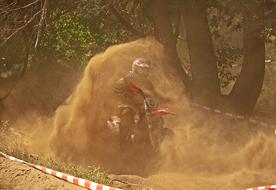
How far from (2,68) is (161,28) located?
5837mm

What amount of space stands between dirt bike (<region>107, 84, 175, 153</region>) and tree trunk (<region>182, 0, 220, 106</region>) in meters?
4.85

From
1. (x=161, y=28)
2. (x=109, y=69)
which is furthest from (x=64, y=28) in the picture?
(x=109, y=69)

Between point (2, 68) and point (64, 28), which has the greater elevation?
point (64, 28)

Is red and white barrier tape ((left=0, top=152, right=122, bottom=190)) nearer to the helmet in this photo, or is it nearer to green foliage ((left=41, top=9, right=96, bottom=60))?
the helmet

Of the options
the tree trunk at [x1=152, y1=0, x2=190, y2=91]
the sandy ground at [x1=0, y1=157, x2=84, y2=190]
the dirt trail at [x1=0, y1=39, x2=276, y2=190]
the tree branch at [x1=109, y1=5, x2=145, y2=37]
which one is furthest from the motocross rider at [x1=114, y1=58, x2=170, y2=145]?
the tree branch at [x1=109, y1=5, x2=145, y2=37]

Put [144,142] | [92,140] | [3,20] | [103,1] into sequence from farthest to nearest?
[103,1], [3,20], [92,140], [144,142]

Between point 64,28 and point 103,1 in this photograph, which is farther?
point 64,28

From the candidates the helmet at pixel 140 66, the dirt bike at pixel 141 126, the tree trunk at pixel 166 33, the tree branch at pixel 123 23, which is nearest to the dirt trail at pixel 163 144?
the dirt bike at pixel 141 126

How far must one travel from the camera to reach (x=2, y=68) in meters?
19.0

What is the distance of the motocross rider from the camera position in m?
10.4

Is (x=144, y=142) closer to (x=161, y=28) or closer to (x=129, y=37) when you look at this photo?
(x=161, y=28)

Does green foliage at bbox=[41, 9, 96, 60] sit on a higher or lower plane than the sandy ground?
higher

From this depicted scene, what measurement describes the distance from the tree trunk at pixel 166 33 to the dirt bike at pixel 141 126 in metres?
5.26

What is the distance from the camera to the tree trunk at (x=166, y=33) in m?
16.0
